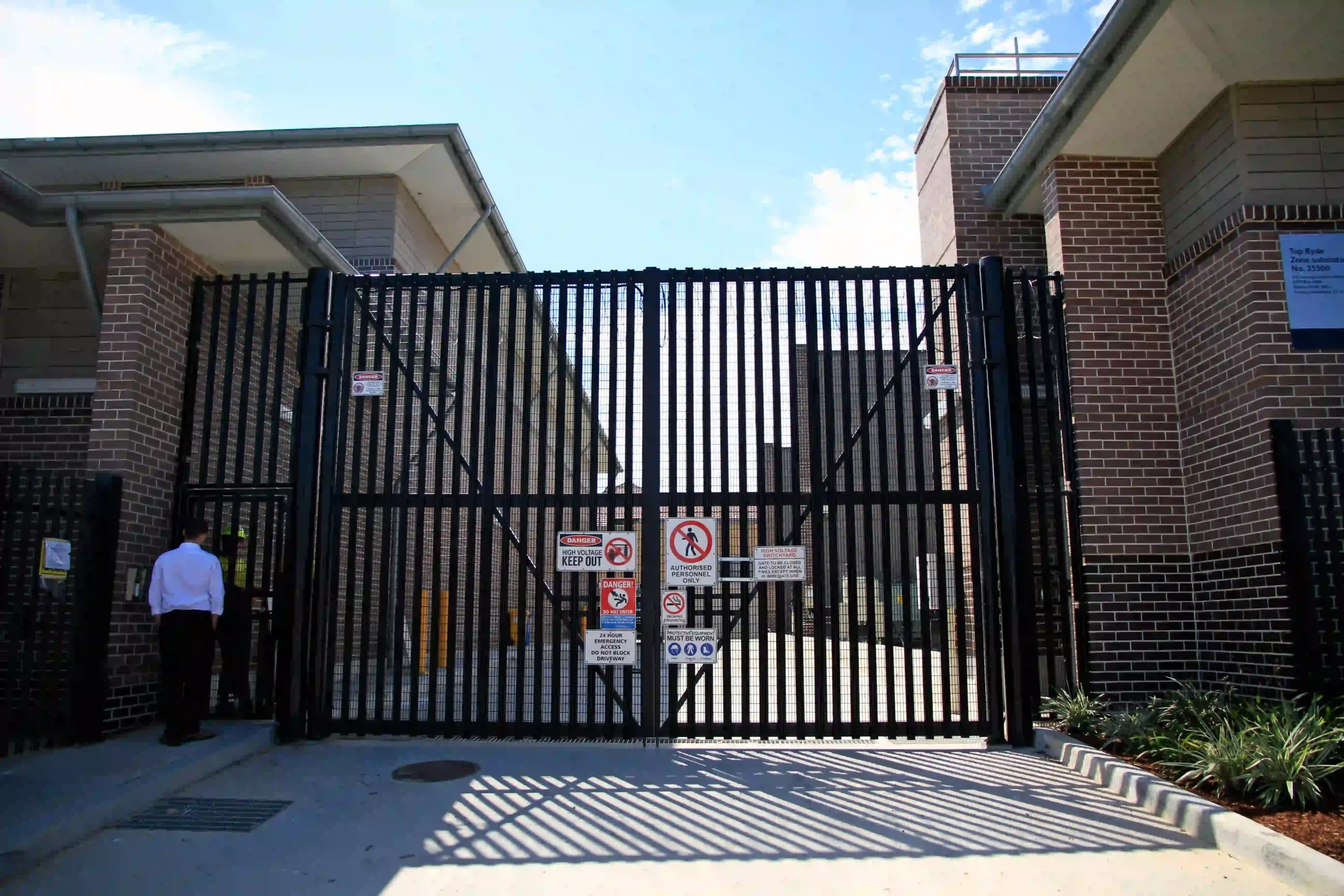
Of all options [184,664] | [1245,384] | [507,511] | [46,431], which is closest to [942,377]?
[1245,384]

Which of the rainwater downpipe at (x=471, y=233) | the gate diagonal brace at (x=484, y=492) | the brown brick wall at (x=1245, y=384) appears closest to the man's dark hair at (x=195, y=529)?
the gate diagonal brace at (x=484, y=492)

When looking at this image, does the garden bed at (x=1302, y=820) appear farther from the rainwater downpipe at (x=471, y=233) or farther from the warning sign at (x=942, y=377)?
the rainwater downpipe at (x=471, y=233)

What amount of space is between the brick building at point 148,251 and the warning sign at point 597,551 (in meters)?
3.41

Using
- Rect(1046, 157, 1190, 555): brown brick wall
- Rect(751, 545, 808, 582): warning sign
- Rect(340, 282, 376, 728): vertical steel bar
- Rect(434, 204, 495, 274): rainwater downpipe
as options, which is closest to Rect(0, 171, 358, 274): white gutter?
Rect(340, 282, 376, 728): vertical steel bar

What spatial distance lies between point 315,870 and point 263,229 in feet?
18.0

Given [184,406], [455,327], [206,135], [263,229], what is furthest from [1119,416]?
[206,135]

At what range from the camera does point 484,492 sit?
7.68m

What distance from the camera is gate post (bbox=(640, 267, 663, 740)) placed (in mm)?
7355

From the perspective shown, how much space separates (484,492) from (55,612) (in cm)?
312

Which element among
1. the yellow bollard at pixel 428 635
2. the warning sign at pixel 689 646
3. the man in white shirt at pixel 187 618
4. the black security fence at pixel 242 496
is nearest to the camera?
the man in white shirt at pixel 187 618

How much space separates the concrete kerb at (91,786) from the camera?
4.71 metres

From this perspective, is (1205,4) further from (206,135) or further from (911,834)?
(206,135)

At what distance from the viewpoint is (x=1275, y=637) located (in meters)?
6.69

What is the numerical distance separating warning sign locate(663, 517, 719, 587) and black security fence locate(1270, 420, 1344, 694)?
4.02m
